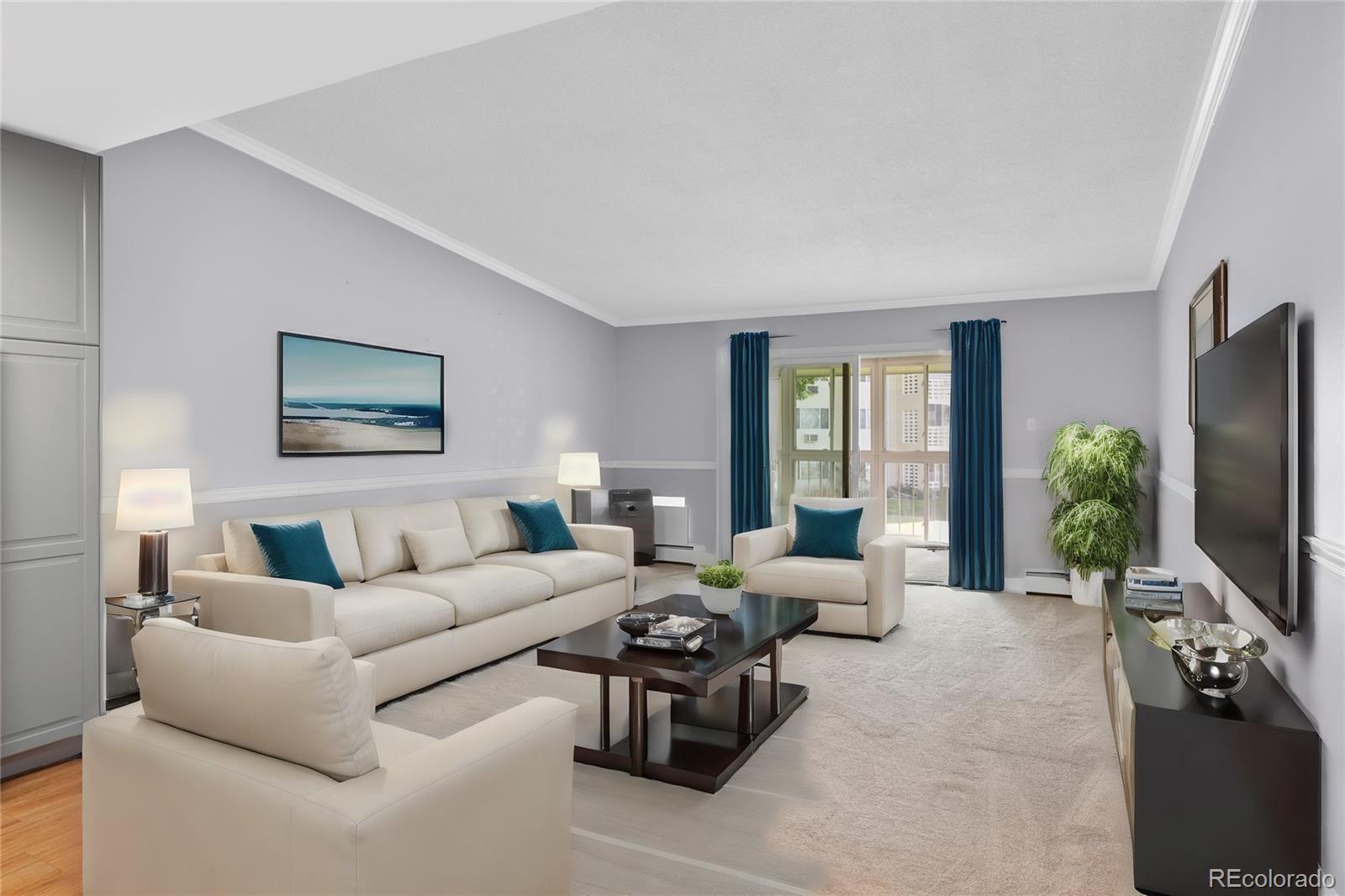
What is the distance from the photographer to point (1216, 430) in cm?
273

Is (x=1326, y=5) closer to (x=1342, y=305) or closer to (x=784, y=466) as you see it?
(x=1342, y=305)

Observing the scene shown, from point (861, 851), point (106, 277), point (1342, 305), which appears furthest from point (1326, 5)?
point (106, 277)

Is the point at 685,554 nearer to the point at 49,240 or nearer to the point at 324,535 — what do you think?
the point at 324,535

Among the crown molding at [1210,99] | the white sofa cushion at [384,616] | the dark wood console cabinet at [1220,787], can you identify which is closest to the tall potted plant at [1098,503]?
the crown molding at [1210,99]

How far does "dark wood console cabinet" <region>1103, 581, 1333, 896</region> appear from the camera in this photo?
6.13 ft

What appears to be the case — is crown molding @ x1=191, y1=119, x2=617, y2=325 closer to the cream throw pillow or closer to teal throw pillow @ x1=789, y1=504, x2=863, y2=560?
the cream throw pillow

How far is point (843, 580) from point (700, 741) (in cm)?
202

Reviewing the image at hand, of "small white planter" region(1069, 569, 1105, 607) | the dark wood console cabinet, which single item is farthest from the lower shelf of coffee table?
"small white planter" region(1069, 569, 1105, 607)

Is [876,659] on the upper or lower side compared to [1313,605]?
lower

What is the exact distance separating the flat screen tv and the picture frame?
15.5 inches

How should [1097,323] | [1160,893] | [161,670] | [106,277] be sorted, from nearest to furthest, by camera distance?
[161,670] < [1160,893] < [106,277] < [1097,323]

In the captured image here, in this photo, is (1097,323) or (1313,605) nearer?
(1313,605)

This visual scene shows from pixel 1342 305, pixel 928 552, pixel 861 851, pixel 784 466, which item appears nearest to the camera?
pixel 1342 305

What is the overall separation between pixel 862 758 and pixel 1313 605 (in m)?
1.64
